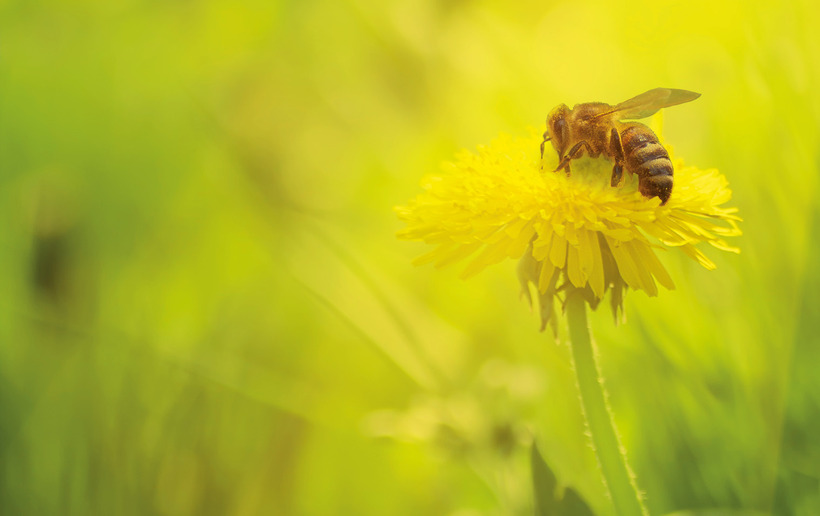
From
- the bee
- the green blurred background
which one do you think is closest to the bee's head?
the bee

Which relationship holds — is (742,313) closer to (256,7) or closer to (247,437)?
(247,437)

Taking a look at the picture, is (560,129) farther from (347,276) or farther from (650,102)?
(347,276)

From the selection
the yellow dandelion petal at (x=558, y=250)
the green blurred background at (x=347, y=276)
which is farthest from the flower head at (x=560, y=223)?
the green blurred background at (x=347, y=276)

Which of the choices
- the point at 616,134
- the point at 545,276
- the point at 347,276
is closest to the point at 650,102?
the point at 616,134

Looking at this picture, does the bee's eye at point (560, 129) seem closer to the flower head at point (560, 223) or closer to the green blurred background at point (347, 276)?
the flower head at point (560, 223)

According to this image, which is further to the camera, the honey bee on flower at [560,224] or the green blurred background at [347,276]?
the green blurred background at [347,276]

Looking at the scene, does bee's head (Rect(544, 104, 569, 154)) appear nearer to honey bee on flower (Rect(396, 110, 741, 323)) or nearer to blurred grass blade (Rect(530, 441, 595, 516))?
honey bee on flower (Rect(396, 110, 741, 323))
